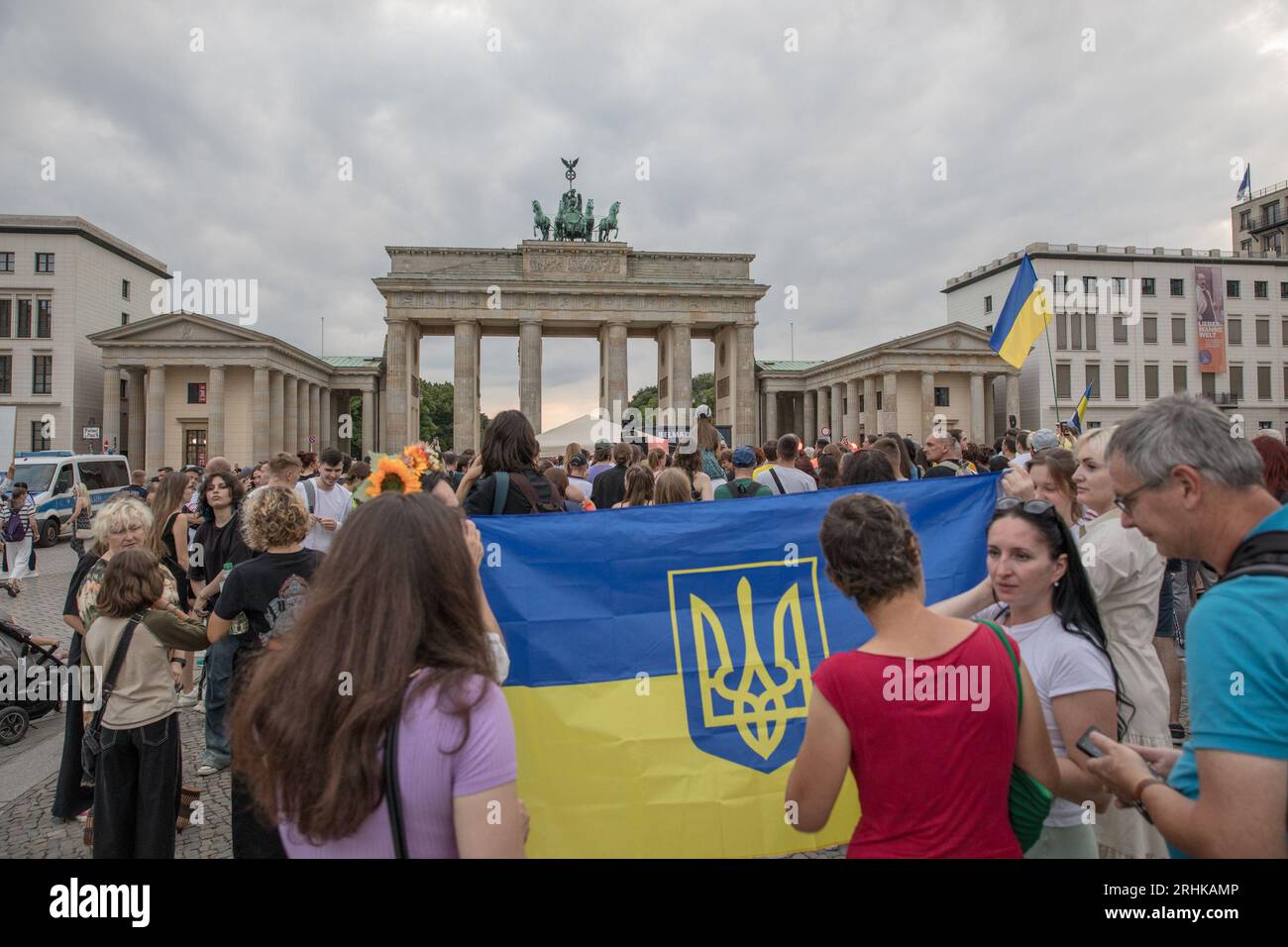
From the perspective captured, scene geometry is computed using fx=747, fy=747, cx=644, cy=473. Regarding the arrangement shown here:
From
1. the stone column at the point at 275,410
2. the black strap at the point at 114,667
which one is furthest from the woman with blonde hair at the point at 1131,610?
the stone column at the point at 275,410

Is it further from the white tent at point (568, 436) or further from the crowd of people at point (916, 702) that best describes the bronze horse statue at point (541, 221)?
the crowd of people at point (916, 702)

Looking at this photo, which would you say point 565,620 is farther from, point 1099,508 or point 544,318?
point 544,318

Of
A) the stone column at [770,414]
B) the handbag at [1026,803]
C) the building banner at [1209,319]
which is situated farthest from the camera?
the stone column at [770,414]

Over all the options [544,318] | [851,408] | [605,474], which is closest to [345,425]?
[544,318]

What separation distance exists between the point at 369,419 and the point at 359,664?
58389 millimetres

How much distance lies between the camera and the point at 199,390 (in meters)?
47.5

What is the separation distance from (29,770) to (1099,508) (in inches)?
302

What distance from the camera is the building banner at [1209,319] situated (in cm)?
5750

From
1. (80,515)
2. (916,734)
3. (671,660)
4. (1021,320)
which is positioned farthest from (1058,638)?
(80,515)

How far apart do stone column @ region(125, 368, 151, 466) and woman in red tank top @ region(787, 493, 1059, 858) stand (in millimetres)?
55110

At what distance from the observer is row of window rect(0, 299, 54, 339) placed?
4716cm

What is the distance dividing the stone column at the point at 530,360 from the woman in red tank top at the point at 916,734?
46.4m

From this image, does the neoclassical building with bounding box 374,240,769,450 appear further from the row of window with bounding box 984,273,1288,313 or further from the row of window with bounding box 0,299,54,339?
the row of window with bounding box 984,273,1288,313

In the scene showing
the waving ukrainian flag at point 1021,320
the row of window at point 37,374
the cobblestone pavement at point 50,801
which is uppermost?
the row of window at point 37,374
